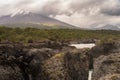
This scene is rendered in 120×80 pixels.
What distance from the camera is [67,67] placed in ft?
126

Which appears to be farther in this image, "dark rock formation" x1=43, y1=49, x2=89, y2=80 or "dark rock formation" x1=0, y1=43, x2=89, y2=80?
"dark rock formation" x1=43, y1=49, x2=89, y2=80

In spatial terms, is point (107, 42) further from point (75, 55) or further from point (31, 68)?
point (31, 68)

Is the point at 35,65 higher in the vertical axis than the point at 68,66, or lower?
higher

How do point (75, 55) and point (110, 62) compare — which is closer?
point (110, 62)

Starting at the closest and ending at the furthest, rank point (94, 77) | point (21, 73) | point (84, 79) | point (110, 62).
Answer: point (110, 62) → point (94, 77) → point (21, 73) → point (84, 79)

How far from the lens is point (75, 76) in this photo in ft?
130

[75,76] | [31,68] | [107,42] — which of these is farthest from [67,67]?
[107,42]

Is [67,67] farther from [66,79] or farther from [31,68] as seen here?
[31,68]

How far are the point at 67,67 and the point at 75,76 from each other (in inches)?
86.1

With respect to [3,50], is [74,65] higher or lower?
lower

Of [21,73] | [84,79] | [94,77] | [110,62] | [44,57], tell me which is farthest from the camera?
[84,79]

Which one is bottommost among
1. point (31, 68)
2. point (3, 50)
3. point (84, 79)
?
point (84, 79)

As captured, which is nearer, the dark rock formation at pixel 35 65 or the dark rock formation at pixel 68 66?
the dark rock formation at pixel 35 65

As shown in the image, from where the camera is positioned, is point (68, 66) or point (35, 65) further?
point (68, 66)
